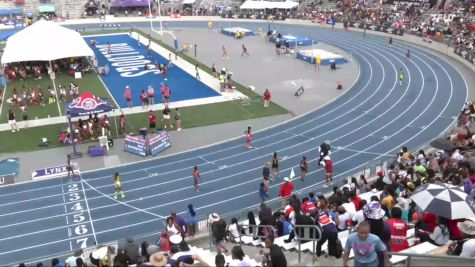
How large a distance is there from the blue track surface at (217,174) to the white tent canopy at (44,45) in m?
17.7

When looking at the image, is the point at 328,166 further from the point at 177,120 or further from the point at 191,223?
the point at 177,120

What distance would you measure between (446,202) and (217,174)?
41.0 feet

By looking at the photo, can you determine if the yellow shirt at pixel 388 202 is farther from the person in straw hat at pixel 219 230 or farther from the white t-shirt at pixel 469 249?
the person in straw hat at pixel 219 230

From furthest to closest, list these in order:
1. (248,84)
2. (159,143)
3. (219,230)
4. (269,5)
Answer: (269,5)
(248,84)
(159,143)
(219,230)

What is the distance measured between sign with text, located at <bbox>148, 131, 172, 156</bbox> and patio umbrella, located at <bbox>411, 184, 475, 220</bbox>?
49.1 ft

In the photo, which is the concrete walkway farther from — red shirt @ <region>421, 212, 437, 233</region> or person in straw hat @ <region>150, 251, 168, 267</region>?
red shirt @ <region>421, 212, 437, 233</region>

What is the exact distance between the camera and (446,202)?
34.4ft

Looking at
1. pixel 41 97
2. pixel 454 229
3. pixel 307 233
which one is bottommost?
pixel 41 97

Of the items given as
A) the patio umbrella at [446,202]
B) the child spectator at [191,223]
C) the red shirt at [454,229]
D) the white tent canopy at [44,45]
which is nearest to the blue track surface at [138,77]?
the white tent canopy at [44,45]

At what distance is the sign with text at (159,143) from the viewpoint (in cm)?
2389

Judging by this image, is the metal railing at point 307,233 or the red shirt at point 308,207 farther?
the red shirt at point 308,207

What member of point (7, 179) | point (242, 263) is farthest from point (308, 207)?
point (7, 179)

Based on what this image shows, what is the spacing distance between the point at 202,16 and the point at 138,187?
184ft

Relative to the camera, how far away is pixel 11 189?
68.6 ft
